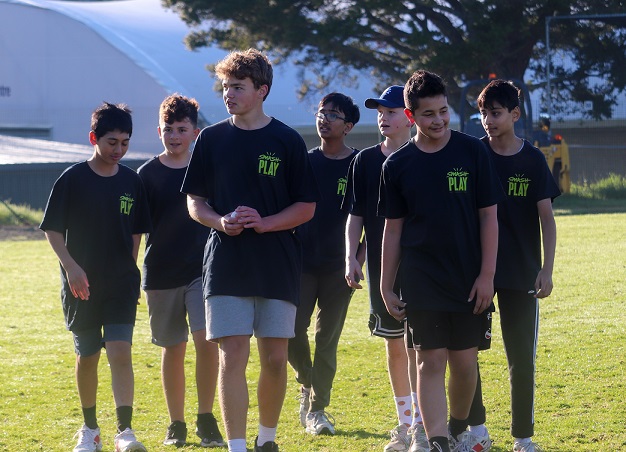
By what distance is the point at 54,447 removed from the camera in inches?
229

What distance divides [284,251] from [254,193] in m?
0.30

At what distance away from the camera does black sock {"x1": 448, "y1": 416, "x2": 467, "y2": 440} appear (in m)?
5.05

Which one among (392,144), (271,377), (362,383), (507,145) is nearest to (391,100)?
(392,144)

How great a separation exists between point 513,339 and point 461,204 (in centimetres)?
89

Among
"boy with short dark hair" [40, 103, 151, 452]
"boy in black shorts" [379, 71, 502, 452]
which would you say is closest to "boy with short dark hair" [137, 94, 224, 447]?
"boy with short dark hair" [40, 103, 151, 452]

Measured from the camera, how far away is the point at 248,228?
484 cm

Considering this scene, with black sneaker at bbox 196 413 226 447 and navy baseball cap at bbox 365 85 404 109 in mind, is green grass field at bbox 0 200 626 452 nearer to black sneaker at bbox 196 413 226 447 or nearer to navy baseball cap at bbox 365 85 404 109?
black sneaker at bbox 196 413 226 447

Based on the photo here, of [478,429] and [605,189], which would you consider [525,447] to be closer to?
[478,429]

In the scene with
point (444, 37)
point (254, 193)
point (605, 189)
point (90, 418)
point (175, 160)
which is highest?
point (444, 37)

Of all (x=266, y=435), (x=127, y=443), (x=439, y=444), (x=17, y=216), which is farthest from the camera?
(x=17, y=216)

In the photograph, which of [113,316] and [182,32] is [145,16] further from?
[113,316]

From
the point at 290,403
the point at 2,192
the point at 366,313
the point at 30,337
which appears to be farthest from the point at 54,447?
the point at 2,192

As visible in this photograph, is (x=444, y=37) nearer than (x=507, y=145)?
No

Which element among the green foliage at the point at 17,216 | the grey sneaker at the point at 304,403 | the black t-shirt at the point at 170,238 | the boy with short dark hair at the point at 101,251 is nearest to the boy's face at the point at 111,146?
the boy with short dark hair at the point at 101,251
